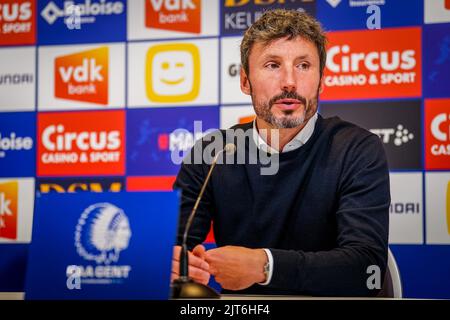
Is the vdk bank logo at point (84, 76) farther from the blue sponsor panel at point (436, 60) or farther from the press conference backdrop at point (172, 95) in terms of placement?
the blue sponsor panel at point (436, 60)

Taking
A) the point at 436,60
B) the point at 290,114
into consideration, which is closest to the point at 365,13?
the point at 436,60

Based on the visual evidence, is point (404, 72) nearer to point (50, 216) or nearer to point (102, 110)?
point (102, 110)

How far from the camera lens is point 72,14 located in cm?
288

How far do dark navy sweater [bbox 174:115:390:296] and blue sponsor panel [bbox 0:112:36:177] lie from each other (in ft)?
3.75

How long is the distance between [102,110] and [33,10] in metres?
0.64

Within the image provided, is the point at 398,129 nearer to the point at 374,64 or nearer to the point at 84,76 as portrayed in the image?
the point at 374,64

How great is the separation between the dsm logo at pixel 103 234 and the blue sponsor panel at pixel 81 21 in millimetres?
1796

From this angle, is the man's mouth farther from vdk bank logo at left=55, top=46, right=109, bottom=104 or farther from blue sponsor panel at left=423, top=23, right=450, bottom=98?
vdk bank logo at left=55, top=46, right=109, bottom=104

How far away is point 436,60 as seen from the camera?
247cm

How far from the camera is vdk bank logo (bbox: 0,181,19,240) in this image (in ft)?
9.40

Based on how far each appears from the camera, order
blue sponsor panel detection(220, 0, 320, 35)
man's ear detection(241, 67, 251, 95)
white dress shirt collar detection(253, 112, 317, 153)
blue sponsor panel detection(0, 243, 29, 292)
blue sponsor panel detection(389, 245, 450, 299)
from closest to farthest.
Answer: white dress shirt collar detection(253, 112, 317, 153), man's ear detection(241, 67, 251, 95), blue sponsor panel detection(389, 245, 450, 299), blue sponsor panel detection(220, 0, 320, 35), blue sponsor panel detection(0, 243, 29, 292)

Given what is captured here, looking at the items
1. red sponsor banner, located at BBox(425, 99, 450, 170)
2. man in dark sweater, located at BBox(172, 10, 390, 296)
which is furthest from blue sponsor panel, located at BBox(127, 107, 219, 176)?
red sponsor banner, located at BBox(425, 99, 450, 170)

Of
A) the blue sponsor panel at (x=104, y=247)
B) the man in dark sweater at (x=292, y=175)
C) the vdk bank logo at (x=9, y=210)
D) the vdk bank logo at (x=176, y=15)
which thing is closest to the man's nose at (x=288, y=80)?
the man in dark sweater at (x=292, y=175)

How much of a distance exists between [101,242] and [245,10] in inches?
69.6
